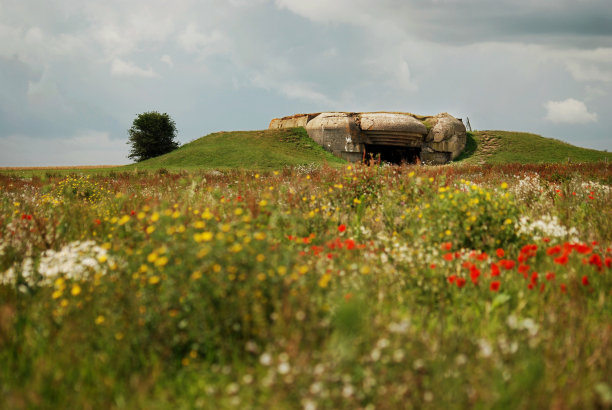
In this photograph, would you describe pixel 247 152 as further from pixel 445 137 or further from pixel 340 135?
pixel 445 137

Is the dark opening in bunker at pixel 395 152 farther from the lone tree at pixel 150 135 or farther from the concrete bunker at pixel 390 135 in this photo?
the lone tree at pixel 150 135

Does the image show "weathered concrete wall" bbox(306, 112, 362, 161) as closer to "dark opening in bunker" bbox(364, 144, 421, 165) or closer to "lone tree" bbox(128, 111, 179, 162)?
"dark opening in bunker" bbox(364, 144, 421, 165)

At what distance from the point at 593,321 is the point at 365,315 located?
1.79 m

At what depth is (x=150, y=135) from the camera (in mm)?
41906

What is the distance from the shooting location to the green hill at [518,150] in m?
29.7

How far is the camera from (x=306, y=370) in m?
1.96

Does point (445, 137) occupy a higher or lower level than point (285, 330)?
higher

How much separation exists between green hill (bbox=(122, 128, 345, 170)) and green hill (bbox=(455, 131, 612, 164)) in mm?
11573

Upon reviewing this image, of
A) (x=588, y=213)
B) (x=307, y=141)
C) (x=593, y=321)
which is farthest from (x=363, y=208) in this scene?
(x=307, y=141)

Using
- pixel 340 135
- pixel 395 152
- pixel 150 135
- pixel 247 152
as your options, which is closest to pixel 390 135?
pixel 395 152

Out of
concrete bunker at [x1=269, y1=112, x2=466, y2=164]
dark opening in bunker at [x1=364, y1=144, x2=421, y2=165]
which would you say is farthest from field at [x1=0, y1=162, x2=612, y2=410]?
dark opening in bunker at [x1=364, y1=144, x2=421, y2=165]

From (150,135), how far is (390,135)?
25.6 metres

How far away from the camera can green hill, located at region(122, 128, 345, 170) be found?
86.1 ft

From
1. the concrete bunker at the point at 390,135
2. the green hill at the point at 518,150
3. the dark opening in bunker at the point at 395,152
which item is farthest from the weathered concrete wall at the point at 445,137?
the dark opening in bunker at the point at 395,152
